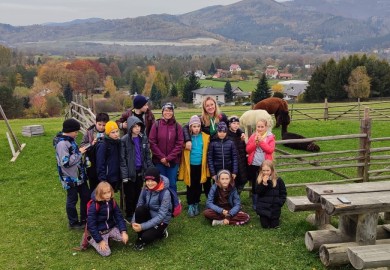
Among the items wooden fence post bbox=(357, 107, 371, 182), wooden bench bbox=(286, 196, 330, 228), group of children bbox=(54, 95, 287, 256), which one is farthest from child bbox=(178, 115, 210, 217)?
wooden fence post bbox=(357, 107, 371, 182)

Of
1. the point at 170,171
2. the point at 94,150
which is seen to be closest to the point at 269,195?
the point at 170,171

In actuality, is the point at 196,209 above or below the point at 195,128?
below

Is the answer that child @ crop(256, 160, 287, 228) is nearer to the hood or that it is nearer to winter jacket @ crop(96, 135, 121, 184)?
the hood

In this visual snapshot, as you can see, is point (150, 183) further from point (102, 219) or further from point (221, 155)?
point (221, 155)

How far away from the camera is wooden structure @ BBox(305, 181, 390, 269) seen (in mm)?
4531

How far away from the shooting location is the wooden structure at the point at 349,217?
14.9 ft

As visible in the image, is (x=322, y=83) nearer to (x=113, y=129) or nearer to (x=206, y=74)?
(x=113, y=129)

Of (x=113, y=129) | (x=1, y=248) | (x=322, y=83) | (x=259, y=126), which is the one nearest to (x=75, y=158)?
(x=113, y=129)

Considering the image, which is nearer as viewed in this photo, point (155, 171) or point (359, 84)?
point (155, 171)

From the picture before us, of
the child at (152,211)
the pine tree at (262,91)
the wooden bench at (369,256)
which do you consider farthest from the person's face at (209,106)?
the pine tree at (262,91)

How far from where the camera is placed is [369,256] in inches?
168

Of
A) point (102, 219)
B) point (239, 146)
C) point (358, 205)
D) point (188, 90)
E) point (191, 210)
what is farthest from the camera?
point (188, 90)

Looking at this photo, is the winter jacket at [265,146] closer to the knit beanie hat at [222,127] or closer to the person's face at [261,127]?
the person's face at [261,127]

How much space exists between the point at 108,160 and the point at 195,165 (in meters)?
1.44
